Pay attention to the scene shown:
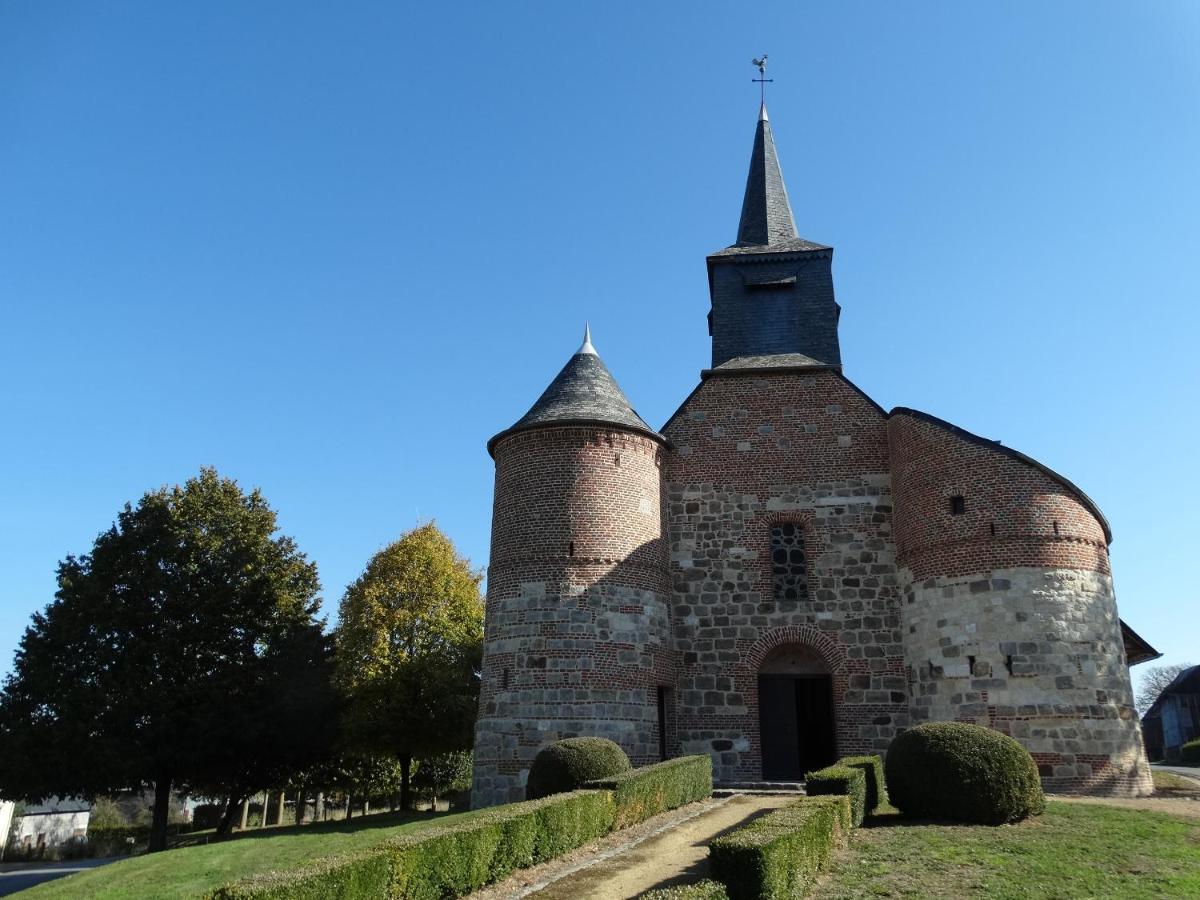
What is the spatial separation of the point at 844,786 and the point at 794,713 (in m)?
8.69

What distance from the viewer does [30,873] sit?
28.2 meters

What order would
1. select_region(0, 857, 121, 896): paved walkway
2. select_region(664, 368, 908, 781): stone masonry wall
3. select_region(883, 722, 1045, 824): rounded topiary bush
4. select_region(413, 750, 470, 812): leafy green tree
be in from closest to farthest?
select_region(883, 722, 1045, 824): rounded topiary bush < select_region(664, 368, 908, 781): stone masonry wall < select_region(0, 857, 121, 896): paved walkway < select_region(413, 750, 470, 812): leafy green tree

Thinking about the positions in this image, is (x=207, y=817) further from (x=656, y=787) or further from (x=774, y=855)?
(x=774, y=855)

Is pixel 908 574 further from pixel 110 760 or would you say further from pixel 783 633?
pixel 110 760

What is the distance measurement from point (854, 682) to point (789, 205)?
1672cm

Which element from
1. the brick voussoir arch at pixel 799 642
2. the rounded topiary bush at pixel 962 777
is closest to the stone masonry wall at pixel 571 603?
the brick voussoir arch at pixel 799 642

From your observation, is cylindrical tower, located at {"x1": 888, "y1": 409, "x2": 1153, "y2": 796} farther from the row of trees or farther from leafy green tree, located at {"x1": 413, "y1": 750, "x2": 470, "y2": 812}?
leafy green tree, located at {"x1": 413, "y1": 750, "x2": 470, "y2": 812}

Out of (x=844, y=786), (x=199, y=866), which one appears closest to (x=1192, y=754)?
(x=844, y=786)

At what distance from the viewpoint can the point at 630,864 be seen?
10.1m

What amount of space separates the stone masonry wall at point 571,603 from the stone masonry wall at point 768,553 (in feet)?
3.59

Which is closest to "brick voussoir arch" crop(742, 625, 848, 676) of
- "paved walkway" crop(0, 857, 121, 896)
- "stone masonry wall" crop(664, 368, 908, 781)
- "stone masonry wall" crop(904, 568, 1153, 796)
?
"stone masonry wall" crop(664, 368, 908, 781)

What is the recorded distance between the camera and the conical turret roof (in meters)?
20.4

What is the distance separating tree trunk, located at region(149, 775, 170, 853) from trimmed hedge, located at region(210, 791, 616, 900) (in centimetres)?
1771

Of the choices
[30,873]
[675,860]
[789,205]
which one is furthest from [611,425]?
[30,873]
